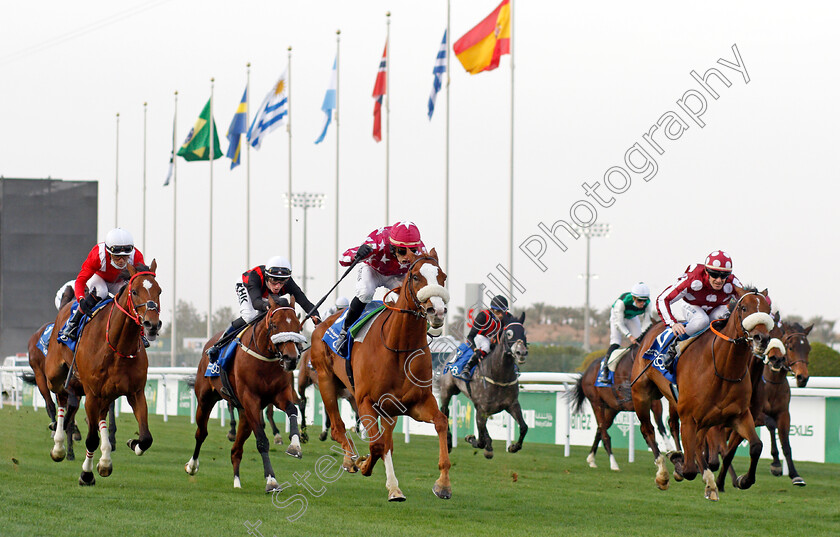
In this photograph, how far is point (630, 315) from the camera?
43.0 feet

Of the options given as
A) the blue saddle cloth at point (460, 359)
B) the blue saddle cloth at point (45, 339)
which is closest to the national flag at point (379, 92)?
the blue saddle cloth at point (460, 359)

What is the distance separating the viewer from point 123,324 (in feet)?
30.6

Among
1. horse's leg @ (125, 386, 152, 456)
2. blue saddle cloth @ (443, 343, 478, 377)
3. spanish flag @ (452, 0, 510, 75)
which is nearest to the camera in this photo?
horse's leg @ (125, 386, 152, 456)

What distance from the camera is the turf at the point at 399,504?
7.38 metres

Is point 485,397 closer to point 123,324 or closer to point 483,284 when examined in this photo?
point 483,284

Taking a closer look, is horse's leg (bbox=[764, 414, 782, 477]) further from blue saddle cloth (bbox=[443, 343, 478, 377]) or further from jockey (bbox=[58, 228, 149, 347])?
jockey (bbox=[58, 228, 149, 347])

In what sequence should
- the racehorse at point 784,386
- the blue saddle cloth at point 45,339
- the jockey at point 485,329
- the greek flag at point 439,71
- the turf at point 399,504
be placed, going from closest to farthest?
the turf at point 399,504
the racehorse at point 784,386
the blue saddle cloth at point 45,339
the jockey at point 485,329
the greek flag at point 439,71

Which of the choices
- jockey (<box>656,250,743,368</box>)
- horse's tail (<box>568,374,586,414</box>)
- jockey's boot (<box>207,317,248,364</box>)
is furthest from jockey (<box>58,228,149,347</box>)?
horse's tail (<box>568,374,586,414</box>)

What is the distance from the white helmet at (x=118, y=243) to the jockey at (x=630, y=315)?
5.91m

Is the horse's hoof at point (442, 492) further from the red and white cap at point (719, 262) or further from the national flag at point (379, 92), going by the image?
the national flag at point (379, 92)

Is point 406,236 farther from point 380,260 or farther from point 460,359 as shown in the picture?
point 460,359

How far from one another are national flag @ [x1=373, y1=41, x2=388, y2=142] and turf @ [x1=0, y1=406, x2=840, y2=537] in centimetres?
1376

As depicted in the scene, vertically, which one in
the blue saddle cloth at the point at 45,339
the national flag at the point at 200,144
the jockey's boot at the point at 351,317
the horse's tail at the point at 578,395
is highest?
the national flag at the point at 200,144

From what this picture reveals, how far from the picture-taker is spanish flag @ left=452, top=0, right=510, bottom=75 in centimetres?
2180
